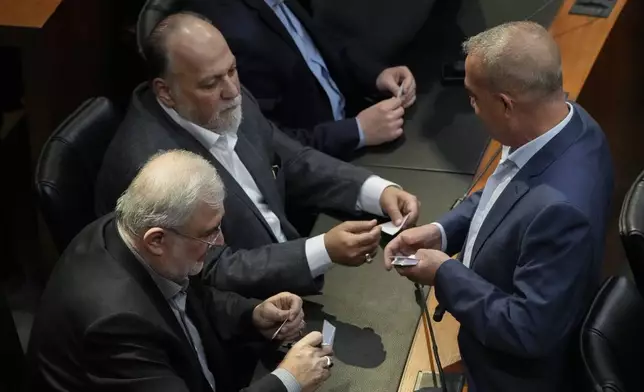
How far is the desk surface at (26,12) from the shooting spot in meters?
3.15

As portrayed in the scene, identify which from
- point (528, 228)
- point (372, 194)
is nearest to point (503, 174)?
point (528, 228)

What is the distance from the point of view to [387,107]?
2658 millimetres

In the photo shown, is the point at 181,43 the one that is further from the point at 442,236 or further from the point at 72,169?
the point at 442,236

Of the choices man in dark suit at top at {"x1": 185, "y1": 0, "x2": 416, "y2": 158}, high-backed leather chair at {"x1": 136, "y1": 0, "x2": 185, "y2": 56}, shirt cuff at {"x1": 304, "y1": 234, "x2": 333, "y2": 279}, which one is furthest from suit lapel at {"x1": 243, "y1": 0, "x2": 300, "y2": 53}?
shirt cuff at {"x1": 304, "y1": 234, "x2": 333, "y2": 279}

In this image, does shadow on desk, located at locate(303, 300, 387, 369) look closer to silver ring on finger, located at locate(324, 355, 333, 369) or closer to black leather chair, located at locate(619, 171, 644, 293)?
silver ring on finger, located at locate(324, 355, 333, 369)

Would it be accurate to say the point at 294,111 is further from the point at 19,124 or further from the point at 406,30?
the point at 19,124

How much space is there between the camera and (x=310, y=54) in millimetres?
2916

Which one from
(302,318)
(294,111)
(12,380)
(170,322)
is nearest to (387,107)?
(294,111)

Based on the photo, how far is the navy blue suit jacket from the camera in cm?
162

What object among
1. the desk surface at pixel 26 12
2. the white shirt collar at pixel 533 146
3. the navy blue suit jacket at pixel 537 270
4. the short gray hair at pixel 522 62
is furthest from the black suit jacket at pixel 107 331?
the desk surface at pixel 26 12

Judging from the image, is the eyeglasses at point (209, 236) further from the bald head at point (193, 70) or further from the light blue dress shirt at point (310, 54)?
the light blue dress shirt at point (310, 54)

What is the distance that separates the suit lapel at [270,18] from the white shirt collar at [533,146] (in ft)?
3.90

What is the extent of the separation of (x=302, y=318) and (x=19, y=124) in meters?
2.22

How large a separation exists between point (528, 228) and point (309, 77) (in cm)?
134
